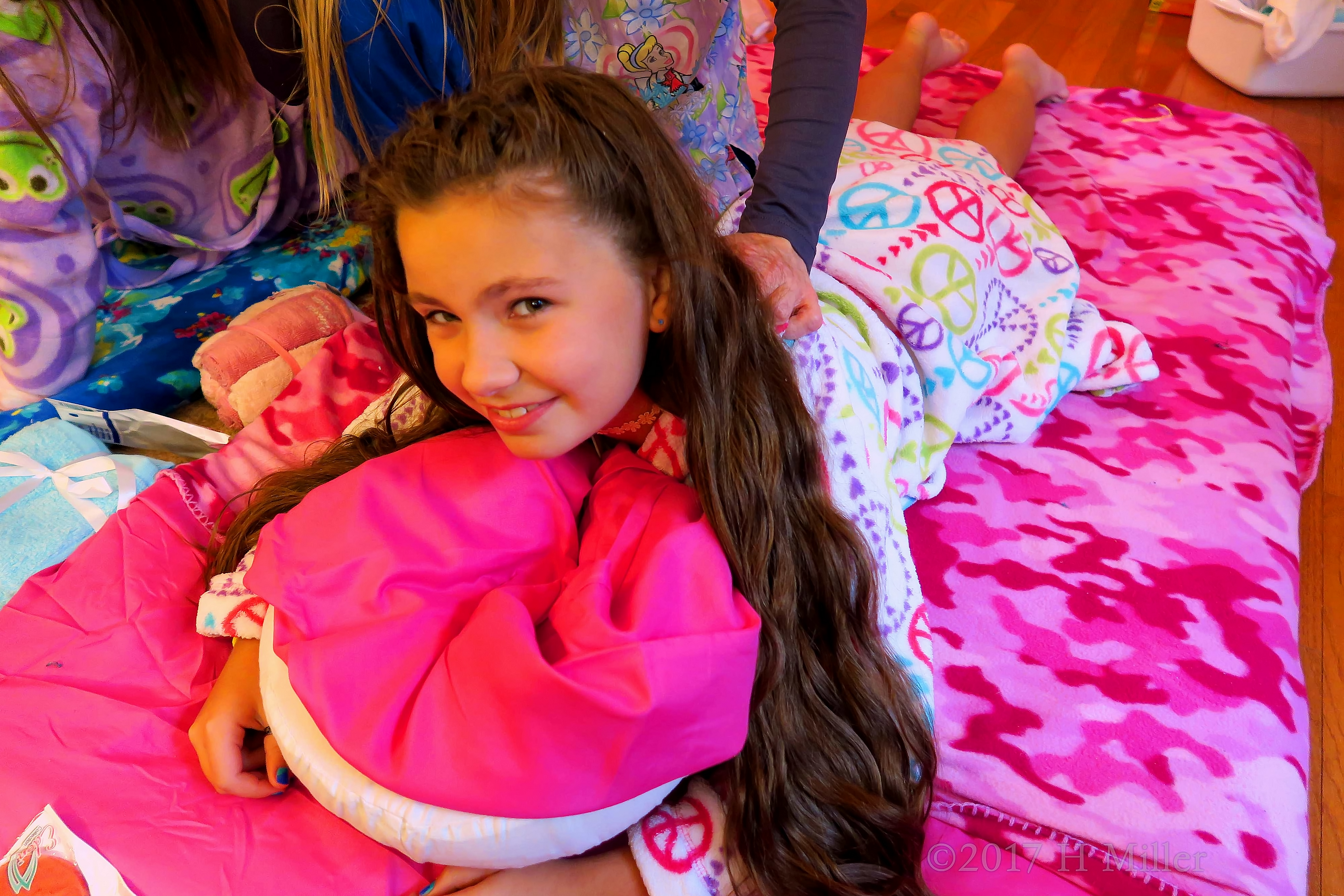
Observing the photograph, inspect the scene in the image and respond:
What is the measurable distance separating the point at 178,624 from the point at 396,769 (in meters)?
0.35

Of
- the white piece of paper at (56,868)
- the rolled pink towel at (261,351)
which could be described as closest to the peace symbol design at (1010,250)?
the rolled pink towel at (261,351)

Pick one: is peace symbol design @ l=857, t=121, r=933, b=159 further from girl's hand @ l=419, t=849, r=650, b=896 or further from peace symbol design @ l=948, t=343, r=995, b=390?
girl's hand @ l=419, t=849, r=650, b=896

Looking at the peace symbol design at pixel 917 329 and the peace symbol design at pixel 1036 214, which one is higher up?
the peace symbol design at pixel 1036 214

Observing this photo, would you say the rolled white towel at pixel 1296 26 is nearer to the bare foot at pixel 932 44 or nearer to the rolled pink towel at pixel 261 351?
the bare foot at pixel 932 44

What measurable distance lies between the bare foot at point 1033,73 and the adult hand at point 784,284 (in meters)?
1.12

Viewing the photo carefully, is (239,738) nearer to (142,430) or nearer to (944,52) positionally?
(142,430)

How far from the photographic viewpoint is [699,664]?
65cm

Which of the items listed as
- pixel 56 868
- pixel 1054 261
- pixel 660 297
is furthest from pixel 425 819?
Answer: pixel 1054 261

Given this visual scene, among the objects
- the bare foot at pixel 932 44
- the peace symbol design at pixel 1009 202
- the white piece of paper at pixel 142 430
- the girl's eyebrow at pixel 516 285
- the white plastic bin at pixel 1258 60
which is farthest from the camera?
the white plastic bin at pixel 1258 60

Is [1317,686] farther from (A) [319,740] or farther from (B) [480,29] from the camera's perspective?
(B) [480,29]

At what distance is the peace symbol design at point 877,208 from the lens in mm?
1121

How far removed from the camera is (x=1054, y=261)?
124cm

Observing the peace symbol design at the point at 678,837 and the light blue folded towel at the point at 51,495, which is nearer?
the peace symbol design at the point at 678,837

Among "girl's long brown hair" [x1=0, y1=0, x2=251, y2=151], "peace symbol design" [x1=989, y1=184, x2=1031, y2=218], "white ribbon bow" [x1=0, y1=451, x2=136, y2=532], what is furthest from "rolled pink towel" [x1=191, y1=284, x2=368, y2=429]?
"peace symbol design" [x1=989, y1=184, x2=1031, y2=218]
